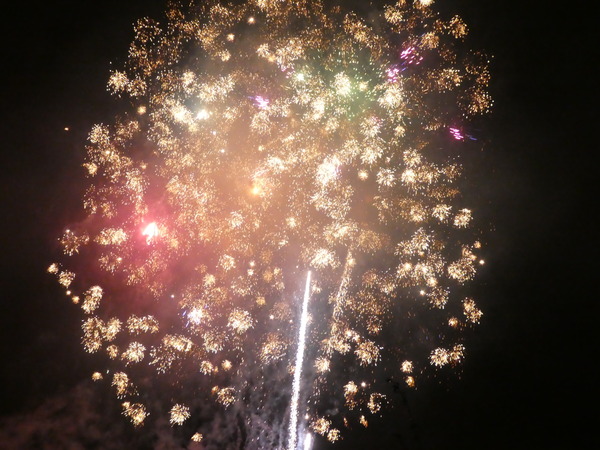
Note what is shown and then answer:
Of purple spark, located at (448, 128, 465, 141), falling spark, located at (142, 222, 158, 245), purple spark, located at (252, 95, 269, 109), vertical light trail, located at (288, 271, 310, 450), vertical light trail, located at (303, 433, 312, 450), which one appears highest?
purple spark, located at (252, 95, 269, 109)

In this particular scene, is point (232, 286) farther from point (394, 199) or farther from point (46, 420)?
point (46, 420)

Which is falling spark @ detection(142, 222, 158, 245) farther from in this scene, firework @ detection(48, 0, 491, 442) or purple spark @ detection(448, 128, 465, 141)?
purple spark @ detection(448, 128, 465, 141)

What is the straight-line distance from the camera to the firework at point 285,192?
12.7ft

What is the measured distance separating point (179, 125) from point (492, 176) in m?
3.97

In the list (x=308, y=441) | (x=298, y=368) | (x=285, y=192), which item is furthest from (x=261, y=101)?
(x=308, y=441)

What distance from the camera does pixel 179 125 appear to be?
3906 mm

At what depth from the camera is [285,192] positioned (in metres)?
3.93

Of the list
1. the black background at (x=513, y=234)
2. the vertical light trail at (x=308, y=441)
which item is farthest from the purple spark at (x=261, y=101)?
the vertical light trail at (x=308, y=441)

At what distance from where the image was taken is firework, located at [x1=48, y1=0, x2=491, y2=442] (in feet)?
12.7

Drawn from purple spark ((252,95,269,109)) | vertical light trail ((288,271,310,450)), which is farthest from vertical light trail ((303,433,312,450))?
purple spark ((252,95,269,109))

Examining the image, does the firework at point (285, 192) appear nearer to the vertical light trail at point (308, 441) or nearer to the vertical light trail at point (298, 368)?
the vertical light trail at point (298, 368)

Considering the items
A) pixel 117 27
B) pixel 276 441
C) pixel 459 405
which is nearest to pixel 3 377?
pixel 276 441

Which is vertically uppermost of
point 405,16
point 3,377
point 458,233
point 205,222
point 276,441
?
point 405,16

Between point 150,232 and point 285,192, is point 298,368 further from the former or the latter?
point 150,232
